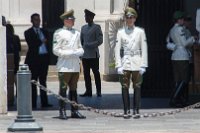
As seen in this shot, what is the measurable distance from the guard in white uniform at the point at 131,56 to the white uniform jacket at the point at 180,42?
1787 mm

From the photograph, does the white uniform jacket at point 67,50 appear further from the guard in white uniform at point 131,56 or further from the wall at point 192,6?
the wall at point 192,6

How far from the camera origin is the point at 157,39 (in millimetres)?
19984

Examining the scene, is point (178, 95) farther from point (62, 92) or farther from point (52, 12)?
point (52, 12)

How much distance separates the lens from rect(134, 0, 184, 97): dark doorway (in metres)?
19.9

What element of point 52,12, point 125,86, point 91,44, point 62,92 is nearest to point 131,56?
point 125,86

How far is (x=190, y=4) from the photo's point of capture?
2112cm

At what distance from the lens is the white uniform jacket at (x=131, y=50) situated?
1638 centimetres

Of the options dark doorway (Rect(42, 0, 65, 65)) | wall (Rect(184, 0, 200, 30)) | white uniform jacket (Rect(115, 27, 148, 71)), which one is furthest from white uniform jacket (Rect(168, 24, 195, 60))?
dark doorway (Rect(42, 0, 65, 65))

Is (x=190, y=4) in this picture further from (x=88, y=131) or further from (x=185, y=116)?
(x=88, y=131)

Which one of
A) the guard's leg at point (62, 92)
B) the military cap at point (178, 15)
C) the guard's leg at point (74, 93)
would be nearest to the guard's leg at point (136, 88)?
the guard's leg at point (74, 93)

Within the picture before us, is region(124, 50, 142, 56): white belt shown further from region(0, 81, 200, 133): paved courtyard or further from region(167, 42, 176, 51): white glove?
region(167, 42, 176, 51): white glove

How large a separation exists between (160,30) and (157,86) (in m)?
1.30

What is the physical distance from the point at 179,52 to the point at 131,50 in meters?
2.01

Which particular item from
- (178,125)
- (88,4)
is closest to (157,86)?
(178,125)
